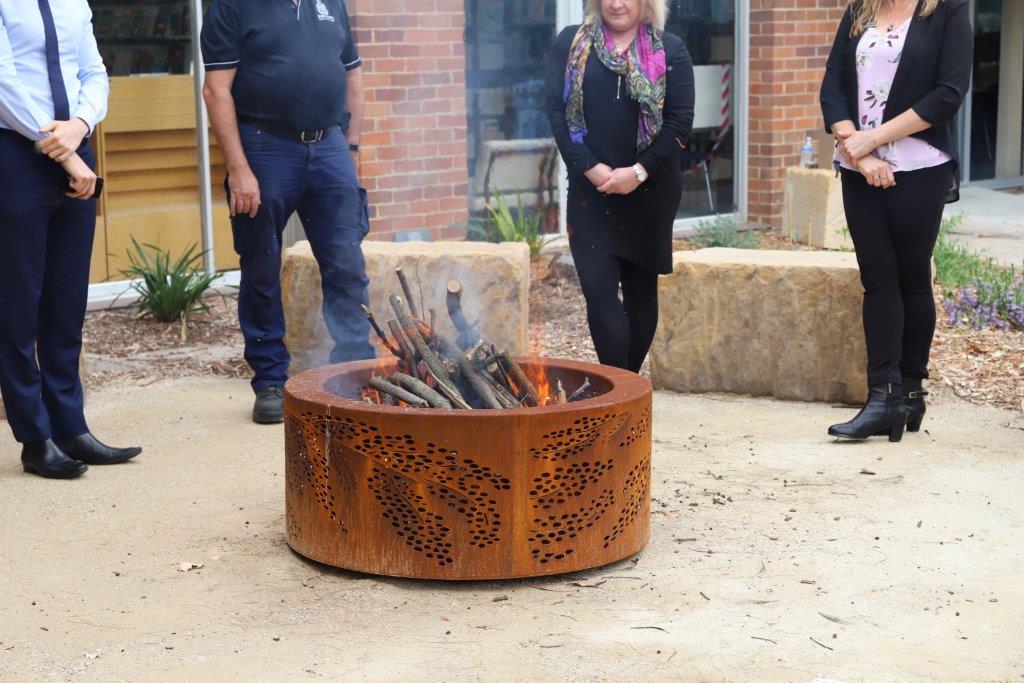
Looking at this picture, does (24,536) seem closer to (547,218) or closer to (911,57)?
(911,57)

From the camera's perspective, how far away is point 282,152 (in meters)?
6.04

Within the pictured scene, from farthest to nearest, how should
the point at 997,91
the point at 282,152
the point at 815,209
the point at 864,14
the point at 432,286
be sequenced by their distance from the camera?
the point at 997,91
the point at 815,209
the point at 432,286
the point at 282,152
the point at 864,14

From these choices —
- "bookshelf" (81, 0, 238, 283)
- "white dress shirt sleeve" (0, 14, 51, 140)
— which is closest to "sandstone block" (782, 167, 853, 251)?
"bookshelf" (81, 0, 238, 283)

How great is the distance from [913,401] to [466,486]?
2493mm

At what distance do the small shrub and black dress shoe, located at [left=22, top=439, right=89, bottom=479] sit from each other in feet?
15.6

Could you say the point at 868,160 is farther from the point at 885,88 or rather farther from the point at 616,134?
the point at 616,134

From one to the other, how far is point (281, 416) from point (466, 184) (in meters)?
3.29

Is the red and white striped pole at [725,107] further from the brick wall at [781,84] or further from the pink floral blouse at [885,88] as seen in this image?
the pink floral blouse at [885,88]

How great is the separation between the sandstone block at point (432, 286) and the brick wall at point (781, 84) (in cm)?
462

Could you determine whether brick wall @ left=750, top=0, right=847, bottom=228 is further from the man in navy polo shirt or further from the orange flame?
the orange flame

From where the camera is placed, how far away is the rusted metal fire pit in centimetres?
397

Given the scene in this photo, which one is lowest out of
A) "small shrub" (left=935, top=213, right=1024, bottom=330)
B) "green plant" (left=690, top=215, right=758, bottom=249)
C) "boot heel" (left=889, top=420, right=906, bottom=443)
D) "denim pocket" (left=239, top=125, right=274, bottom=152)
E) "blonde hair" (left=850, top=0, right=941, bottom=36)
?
"boot heel" (left=889, top=420, right=906, bottom=443)

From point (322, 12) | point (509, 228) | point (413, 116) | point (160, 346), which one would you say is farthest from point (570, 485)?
point (413, 116)

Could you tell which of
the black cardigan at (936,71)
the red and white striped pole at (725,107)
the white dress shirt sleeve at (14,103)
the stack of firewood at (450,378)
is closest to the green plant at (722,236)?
the red and white striped pole at (725,107)
